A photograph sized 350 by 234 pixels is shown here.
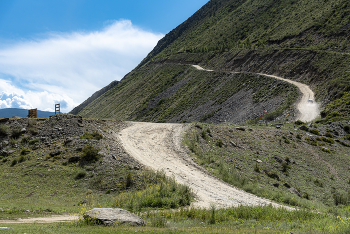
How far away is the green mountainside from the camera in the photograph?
46781mm

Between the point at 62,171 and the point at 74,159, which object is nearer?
the point at 62,171

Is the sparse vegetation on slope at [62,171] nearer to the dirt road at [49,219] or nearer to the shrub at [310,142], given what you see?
the dirt road at [49,219]

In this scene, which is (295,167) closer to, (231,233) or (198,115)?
(231,233)

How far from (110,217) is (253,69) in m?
65.9

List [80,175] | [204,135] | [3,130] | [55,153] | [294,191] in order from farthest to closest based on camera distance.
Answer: [204,135] < [3,130] < [55,153] < [294,191] < [80,175]

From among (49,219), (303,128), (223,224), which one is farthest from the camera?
(303,128)

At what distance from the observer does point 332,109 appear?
125 feet

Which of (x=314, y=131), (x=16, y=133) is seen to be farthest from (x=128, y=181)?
(x=314, y=131)

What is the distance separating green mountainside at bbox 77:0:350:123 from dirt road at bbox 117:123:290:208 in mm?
23507

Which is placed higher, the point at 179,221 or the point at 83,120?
the point at 83,120

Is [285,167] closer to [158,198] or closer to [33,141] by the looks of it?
[158,198]

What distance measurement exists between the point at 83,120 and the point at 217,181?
16.5 meters

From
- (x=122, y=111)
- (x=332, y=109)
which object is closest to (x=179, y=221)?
(x=332, y=109)

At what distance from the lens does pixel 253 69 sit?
2660 inches
